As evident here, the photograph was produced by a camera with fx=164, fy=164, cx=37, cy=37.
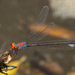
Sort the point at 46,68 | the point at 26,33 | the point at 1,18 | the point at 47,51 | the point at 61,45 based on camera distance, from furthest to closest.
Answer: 1. the point at 1,18
2. the point at 26,33
3. the point at 47,51
4. the point at 46,68
5. the point at 61,45

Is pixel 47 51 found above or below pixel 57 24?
below

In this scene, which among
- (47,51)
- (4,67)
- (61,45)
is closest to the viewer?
(4,67)

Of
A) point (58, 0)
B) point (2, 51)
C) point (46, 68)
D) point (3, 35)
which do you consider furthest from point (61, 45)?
point (58, 0)

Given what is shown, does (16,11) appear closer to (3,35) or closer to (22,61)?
(3,35)

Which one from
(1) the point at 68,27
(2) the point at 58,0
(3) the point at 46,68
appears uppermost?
(2) the point at 58,0

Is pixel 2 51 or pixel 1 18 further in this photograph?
pixel 1 18

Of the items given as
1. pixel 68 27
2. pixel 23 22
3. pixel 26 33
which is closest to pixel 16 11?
pixel 23 22
